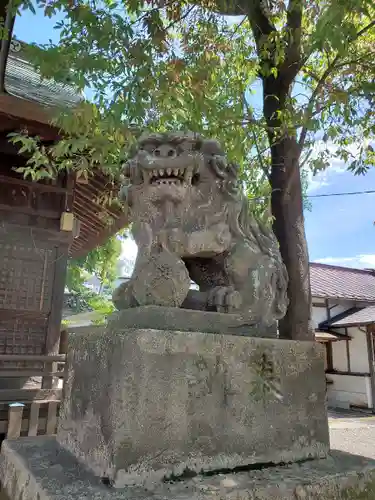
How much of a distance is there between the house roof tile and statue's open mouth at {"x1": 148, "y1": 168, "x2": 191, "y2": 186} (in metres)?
13.9

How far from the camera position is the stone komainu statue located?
1.94 metres

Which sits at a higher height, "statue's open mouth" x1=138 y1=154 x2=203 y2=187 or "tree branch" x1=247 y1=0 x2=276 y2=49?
"tree branch" x1=247 y1=0 x2=276 y2=49

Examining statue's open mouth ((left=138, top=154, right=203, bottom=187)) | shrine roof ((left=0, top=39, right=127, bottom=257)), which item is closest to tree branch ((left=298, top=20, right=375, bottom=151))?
statue's open mouth ((left=138, top=154, right=203, bottom=187))

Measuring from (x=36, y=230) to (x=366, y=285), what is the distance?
53.7 feet

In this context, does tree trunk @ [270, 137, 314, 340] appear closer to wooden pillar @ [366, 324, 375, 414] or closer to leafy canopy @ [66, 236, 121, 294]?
leafy canopy @ [66, 236, 121, 294]

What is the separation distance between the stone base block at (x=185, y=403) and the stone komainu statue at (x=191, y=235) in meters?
0.25

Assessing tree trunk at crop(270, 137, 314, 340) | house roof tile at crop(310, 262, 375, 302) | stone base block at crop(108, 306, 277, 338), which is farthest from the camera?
house roof tile at crop(310, 262, 375, 302)

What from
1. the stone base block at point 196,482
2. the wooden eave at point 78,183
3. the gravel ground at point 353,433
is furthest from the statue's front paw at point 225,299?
the gravel ground at point 353,433

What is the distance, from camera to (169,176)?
6.57ft

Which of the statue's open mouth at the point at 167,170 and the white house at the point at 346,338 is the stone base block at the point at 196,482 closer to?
the statue's open mouth at the point at 167,170

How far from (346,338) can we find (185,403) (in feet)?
45.0

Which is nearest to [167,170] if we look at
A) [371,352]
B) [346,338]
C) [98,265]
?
[98,265]

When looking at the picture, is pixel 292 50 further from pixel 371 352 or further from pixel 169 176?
pixel 371 352

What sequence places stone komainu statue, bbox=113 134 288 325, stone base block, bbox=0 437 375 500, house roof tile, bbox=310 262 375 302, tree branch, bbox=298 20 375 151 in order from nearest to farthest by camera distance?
stone base block, bbox=0 437 375 500 → stone komainu statue, bbox=113 134 288 325 → tree branch, bbox=298 20 375 151 → house roof tile, bbox=310 262 375 302
